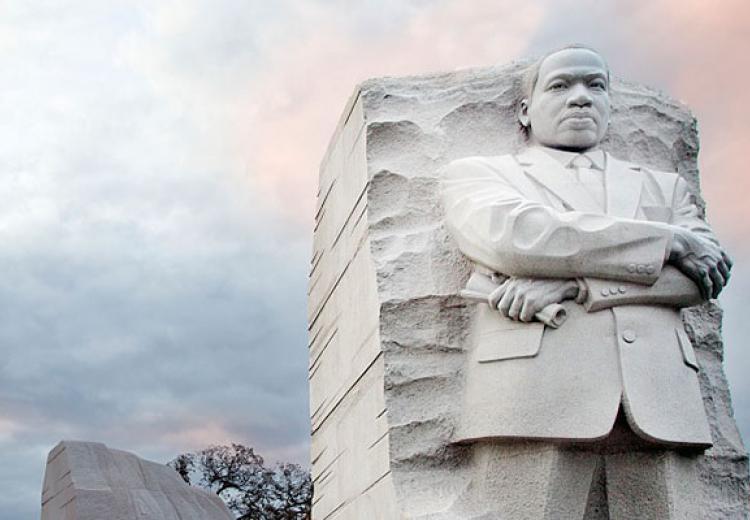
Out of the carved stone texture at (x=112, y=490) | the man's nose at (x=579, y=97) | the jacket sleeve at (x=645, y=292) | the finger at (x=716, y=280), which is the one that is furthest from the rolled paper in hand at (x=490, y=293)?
the carved stone texture at (x=112, y=490)

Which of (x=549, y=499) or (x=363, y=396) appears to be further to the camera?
(x=363, y=396)

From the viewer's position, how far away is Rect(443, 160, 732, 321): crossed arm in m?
3.74

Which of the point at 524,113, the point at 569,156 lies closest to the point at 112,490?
the point at 524,113

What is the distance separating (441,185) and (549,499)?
4.44 ft

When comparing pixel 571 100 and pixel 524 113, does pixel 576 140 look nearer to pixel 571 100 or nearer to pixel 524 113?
pixel 571 100

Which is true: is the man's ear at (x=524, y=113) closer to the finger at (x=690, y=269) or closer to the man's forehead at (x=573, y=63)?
the man's forehead at (x=573, y=63)

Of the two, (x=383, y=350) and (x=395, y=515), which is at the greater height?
(x=383, y=350)

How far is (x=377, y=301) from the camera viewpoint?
412cm

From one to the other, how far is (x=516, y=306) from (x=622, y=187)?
786 millimetres

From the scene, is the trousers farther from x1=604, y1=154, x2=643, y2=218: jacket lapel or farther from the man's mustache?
the man's mustache

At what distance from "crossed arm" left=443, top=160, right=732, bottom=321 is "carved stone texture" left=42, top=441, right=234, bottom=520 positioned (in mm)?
5865

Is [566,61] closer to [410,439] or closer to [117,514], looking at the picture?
[410,439]

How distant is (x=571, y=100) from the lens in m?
4.28

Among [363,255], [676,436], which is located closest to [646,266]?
[676,436]
